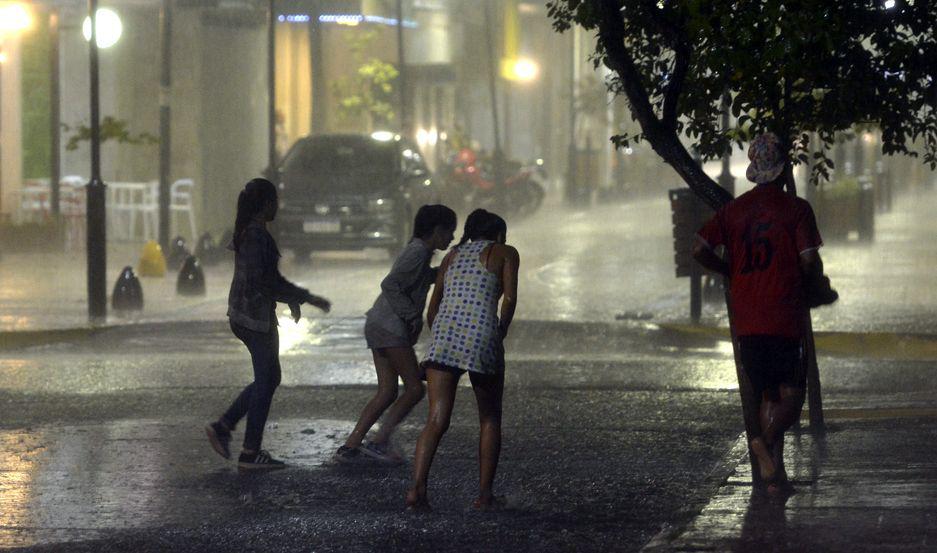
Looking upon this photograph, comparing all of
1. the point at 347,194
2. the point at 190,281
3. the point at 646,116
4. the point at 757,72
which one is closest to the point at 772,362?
the point at 757,72

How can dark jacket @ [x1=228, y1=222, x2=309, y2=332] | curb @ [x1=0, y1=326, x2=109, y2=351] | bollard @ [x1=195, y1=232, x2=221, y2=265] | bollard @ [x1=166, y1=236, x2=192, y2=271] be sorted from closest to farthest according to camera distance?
1. dark jacket @ [x1=228, y1=222, x2=309, y2=332]
2. curb @ [x1=0, y1=326, x2=109, y2=351]
3. bollard @ [x1=166, y1=236, x2=192, y2=271]
4. bollard @ [x1=195, y1=232, x2=221, y2=265]

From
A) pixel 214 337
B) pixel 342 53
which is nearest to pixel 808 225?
pixel 214 337

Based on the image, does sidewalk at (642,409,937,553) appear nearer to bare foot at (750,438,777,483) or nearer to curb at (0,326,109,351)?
bare foot at (750,438,777,483)

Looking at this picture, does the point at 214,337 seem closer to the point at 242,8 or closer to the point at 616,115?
the point at 242,8

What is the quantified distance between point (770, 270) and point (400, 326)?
7.23ft

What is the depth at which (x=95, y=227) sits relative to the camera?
1647cm

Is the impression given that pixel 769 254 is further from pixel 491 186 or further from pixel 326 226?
pixel 491 186

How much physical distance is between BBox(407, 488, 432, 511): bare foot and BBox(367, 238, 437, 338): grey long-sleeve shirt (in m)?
1.32

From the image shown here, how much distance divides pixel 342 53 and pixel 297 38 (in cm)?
337

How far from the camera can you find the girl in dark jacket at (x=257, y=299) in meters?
8.86

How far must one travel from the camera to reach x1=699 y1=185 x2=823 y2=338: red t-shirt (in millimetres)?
7438

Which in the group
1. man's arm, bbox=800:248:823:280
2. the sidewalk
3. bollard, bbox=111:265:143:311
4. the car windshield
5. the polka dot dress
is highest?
the car windshield

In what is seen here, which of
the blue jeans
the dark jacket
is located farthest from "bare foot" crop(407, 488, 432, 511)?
the dark jacket

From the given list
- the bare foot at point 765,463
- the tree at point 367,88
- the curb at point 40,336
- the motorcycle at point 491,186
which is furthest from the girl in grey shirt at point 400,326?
the tree at point 367,88
